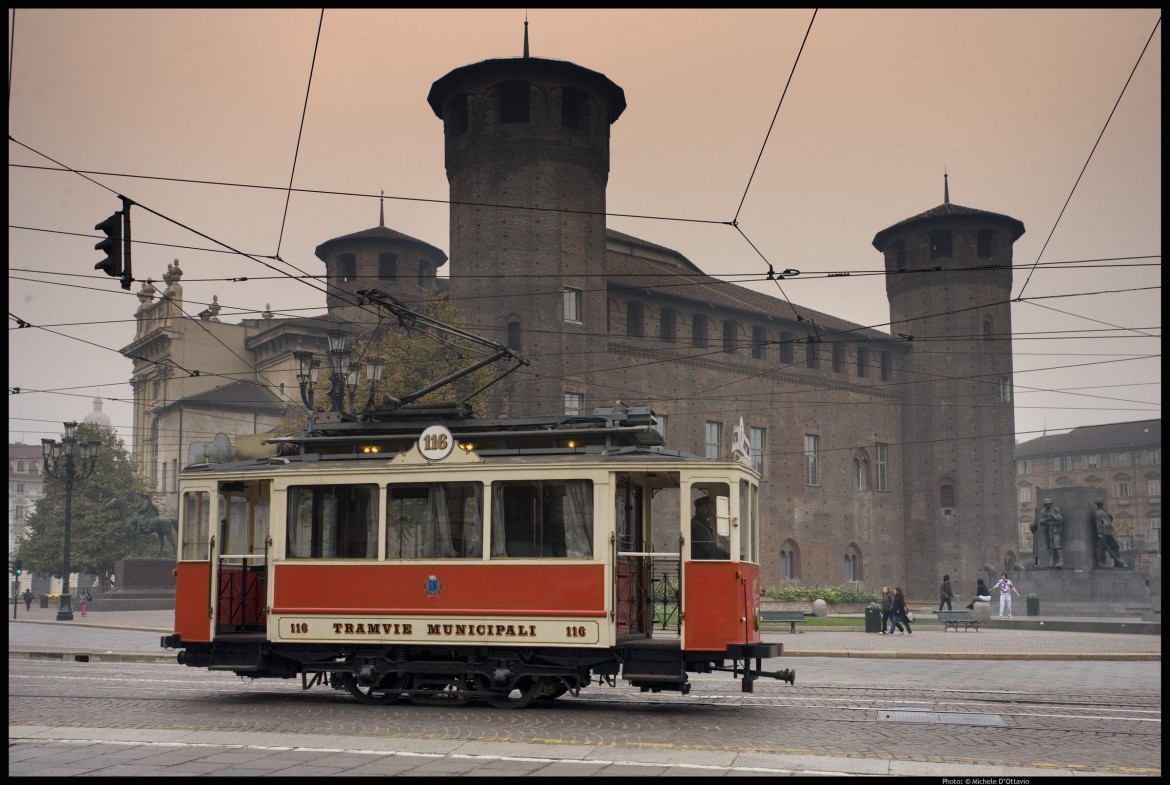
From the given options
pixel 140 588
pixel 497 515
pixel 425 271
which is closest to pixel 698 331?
pixel 425 271

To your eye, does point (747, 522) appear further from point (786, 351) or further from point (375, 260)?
point (375, 260)

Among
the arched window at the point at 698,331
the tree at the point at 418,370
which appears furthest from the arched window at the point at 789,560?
the tree at the point at 418,370

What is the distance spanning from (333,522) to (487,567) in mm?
1740

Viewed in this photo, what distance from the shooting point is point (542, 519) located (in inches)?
464

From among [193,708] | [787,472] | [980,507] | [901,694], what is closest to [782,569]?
[787,472]

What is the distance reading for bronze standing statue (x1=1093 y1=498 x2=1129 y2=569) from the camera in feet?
121

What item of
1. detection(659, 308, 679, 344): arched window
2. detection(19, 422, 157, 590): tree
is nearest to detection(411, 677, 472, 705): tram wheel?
detection(659, 308, 679, 344): arched window

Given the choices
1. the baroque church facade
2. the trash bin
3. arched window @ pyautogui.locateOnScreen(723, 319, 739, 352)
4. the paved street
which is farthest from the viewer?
arched window @ pyautogui.locateOnScreen(723, 319, 739, 352)

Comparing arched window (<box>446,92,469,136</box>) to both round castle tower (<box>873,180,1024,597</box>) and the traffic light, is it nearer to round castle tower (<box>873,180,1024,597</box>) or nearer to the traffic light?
round castle tower (<box>873,180,1024,597</box>)

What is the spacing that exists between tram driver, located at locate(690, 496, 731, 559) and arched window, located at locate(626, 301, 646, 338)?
37.1 m

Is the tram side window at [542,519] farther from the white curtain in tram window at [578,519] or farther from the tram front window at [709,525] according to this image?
the tram front window at [709,525]

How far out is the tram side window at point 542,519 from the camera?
11.6m

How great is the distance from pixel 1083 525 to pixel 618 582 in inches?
1166

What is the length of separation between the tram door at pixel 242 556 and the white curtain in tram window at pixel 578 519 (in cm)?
339
